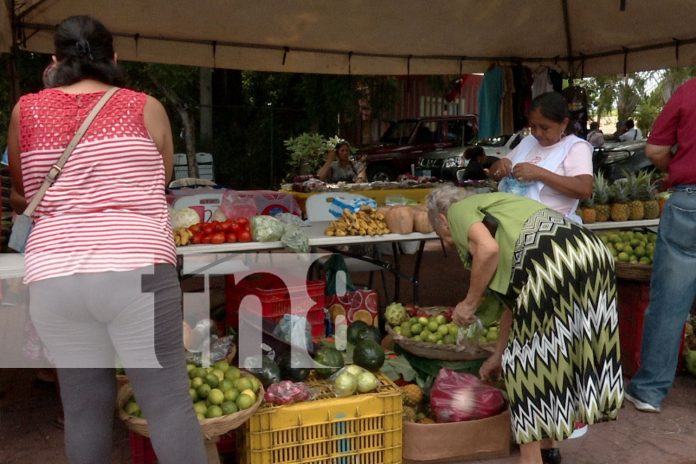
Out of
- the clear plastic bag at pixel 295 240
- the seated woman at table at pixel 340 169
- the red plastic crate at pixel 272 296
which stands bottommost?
the red plastic crate at pixel 272 296

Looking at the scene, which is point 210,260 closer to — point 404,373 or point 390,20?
point 404,373

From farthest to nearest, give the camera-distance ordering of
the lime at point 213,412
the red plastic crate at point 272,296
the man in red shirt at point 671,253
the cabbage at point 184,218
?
the cabbage at point 184,218 < the red plastic crate at point 272,296 < the man in red shirt at point 671,253 < the lime at point 213,412

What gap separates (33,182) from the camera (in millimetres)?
2041

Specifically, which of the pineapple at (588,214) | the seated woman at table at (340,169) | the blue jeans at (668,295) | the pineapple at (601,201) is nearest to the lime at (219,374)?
the blue jeans at (668,295)

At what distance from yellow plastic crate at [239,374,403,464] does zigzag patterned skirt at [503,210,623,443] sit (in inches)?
24.6

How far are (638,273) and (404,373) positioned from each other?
1.85 meters

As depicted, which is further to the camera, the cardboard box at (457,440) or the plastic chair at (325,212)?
the plastic chair at (325,212)

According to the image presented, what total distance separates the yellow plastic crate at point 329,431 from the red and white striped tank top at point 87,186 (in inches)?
51.4

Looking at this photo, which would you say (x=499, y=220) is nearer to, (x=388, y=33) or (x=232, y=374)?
(x=232, y=374)

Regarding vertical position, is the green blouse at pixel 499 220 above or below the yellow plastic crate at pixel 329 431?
above

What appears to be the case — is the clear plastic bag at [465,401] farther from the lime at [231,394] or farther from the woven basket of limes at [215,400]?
the lime at [231,394]

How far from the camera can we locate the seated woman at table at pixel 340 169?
896cm

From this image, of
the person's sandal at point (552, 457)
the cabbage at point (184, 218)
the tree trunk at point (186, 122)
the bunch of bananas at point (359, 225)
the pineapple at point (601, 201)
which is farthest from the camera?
the tree trunk at point (186, 122)

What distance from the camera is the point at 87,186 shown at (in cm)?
200
